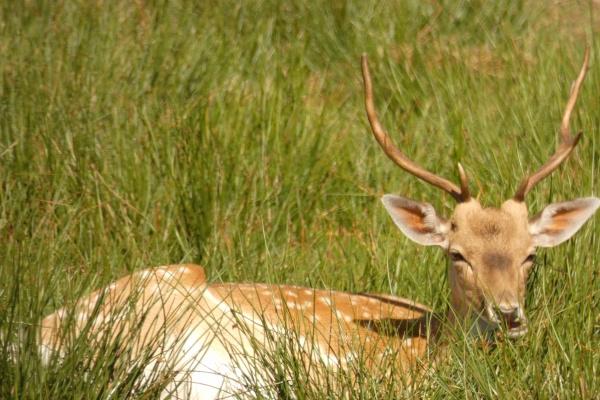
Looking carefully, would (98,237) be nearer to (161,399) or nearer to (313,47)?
(161,399)

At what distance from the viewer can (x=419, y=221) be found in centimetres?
551

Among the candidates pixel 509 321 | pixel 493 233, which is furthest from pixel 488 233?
pixel 509 321

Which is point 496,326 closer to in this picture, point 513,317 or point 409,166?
point 513,317

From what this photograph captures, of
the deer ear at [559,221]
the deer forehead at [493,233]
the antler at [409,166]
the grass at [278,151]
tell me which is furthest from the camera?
the antler at [409,166]

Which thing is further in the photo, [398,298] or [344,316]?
[398,298]

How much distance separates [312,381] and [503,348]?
0.65 meters

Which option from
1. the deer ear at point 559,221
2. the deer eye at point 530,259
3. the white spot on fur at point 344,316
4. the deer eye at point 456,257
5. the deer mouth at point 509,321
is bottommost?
the deer mouth at point 509,321

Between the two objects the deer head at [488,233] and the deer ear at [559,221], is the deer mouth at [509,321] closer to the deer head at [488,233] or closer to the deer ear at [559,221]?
the deer head at [488,233]

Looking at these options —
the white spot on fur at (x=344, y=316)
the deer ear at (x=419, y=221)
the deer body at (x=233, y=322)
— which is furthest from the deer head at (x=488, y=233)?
the white spot on fur at (x=344, y=316)

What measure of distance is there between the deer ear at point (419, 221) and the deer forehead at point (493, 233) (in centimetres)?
8

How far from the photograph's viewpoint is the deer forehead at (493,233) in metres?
5.16

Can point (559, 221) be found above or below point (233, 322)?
above

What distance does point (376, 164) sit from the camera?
710 cm

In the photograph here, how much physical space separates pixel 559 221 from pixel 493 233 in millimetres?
290
